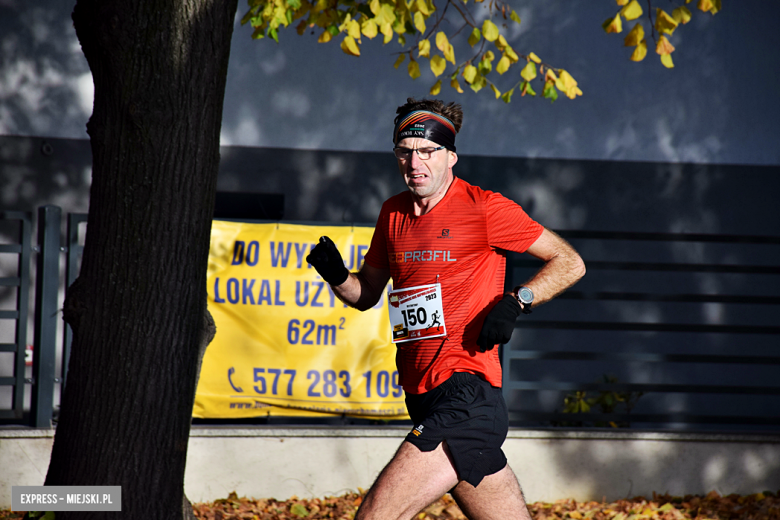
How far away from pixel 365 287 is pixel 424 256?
1.62 feet

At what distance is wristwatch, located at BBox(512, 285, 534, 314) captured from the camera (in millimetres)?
2941

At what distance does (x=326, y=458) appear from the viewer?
17.1 ft

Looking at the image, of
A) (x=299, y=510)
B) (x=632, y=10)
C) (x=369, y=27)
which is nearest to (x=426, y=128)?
(x=369, y=27)

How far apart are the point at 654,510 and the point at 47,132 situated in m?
6.37

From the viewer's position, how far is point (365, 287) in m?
3.38

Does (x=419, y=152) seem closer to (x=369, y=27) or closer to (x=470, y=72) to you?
(x=369, y=27)

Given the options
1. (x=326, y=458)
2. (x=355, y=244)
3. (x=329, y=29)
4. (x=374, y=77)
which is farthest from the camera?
(x=374, y=77)

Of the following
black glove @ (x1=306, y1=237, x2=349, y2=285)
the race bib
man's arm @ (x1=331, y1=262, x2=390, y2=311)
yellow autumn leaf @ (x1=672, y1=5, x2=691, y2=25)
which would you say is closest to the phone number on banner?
man's arm @ (x1=331, y1=262, x2=390, y2=311)

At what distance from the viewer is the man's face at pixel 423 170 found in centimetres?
299

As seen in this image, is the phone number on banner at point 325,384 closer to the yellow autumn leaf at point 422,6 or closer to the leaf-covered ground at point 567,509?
the leaf-covered ground at point 567,509

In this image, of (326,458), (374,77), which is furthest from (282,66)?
(326,458)

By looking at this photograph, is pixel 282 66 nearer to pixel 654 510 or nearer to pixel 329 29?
pixel 329 29

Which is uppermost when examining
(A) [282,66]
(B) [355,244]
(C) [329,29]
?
(A) [282,66]

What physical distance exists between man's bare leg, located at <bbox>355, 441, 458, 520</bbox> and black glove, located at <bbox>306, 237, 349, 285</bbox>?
2.89 feet
